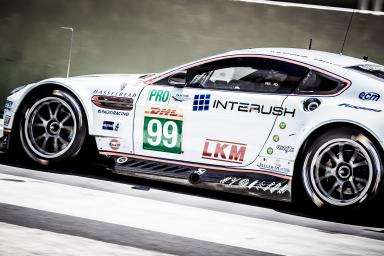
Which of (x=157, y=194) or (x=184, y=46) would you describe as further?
(x=184, y=46)

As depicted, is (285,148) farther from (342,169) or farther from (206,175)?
(206,175)

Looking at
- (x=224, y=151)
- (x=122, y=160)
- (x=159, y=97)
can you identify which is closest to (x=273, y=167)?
(x=224, y=151)

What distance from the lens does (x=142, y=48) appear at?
1088 cm

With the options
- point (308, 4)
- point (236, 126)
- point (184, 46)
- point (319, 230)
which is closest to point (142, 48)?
point (184, 46)

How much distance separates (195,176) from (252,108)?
2.43 ft

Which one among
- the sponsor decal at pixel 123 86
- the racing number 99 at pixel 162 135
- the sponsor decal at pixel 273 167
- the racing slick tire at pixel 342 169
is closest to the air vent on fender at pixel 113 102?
the sponsor decal at pixel 123 86

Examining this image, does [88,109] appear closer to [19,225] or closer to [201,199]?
[201,199]

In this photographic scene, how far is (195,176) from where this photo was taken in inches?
291

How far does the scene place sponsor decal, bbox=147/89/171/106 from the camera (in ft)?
24.9

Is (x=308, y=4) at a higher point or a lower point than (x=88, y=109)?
higher

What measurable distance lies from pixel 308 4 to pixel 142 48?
2075 millimetres

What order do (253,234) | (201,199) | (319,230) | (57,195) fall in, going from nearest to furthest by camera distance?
(253,234) < (319,230) < (57,195) < (201,199)

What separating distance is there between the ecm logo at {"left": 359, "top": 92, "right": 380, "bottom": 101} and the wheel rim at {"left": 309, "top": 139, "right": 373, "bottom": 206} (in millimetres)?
365

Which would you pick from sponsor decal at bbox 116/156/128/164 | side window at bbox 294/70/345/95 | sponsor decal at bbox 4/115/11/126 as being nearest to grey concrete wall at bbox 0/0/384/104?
sponsor decal at bbox 4/115/11/126
